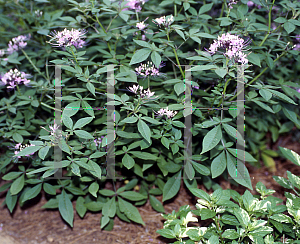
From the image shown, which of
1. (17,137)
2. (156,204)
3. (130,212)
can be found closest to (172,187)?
(156,204)

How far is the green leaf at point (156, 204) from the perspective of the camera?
7.12ft

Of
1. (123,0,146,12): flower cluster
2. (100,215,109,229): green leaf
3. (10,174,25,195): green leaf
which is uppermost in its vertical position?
(123,0,146,12): flower cluster

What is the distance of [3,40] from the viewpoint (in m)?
3.16

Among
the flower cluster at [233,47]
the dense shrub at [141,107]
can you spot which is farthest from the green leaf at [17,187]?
the flower cluster at [233,47]

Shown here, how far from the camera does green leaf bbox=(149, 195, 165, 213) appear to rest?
2170mm

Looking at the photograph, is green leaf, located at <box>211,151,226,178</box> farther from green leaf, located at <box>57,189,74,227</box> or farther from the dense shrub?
green leaf, located at <box>57,189,74,227</box>

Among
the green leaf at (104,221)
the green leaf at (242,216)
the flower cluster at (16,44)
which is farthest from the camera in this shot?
the flower cluster at (16,44)

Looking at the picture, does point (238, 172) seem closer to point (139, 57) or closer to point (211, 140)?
point (211, 140)

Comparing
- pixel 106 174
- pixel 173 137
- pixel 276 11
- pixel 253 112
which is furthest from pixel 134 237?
pixel 276 11

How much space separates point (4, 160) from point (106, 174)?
936 millimetres

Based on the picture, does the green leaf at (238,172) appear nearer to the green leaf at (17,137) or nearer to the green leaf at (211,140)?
the green leaf at (211,140)

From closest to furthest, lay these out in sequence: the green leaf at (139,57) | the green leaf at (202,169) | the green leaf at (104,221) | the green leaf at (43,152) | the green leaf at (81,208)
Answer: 1. the green leaf at (43,152)
2. the green leaf at (139,57)
3. the green leaf at (202,169)
4. the green leaf at (104,221)
5. the green leaf at (81,208)

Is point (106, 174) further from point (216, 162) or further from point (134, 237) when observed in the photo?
point (216, 162)

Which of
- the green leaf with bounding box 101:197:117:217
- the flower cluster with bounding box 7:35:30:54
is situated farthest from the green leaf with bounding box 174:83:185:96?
the flower cluster with bounding box 7:35:30:54
